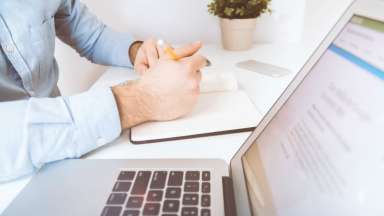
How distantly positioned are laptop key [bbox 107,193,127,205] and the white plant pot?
683 mm

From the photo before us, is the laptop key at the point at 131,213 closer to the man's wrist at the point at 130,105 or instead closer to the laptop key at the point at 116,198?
the laptop key at the point at 116,198

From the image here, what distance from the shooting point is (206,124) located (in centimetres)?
53

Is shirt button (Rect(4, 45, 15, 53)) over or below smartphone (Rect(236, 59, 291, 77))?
below

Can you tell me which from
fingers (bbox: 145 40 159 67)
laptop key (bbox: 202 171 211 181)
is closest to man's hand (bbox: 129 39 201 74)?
fingers (bbox: 145 40 159 67)

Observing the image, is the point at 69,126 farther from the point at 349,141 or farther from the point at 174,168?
the point at 349,141

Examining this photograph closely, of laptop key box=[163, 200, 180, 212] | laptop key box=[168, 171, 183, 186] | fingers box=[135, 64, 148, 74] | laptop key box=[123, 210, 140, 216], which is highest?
fingers box=[135, 64, 148, 74]

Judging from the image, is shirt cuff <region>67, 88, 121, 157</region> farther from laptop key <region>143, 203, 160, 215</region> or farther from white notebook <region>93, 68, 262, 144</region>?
laptop key <region>143, 203, 160, 215</region>

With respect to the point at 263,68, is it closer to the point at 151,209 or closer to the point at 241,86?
the point at 241,86

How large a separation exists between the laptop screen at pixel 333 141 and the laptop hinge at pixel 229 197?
0.8 inches

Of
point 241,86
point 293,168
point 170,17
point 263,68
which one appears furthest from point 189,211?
point 170,17

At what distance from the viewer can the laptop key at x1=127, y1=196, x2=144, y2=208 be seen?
359 mm

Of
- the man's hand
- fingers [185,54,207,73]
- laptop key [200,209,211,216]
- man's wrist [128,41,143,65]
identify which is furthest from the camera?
man's wrist [128,41,143,65]

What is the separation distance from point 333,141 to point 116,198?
242mm

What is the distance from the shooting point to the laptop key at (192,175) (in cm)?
40
